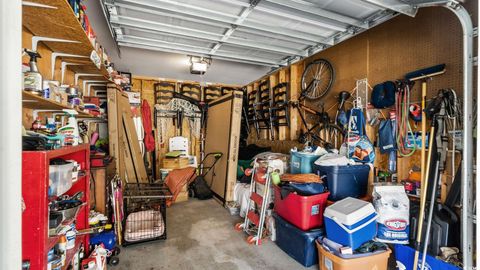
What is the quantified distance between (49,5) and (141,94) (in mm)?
4208

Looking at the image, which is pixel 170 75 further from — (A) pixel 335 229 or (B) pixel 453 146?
(B) pixel 453 146

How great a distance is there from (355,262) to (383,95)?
1.75 m

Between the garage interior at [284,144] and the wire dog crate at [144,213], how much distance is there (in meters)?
0.02

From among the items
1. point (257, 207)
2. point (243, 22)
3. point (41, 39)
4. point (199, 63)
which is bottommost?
point (257, 207)

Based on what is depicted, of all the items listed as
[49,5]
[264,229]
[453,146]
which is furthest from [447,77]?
[49,5]

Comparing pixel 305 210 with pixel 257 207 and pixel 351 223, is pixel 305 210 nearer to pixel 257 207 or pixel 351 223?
pixel 351 223

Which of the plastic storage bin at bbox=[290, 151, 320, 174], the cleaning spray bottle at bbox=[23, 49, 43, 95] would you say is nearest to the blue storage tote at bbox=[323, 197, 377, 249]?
the plastic storage bin at bbox=[290, 151, 320, 174]

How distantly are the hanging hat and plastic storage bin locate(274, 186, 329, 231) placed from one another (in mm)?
1190

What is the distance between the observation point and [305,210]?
2291 mm

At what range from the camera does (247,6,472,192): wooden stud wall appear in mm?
2105

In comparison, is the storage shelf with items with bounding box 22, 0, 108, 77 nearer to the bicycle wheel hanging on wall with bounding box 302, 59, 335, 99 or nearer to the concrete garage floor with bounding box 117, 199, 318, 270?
Result: the concrete garage floor with bounding box 117, 199, 318, 270

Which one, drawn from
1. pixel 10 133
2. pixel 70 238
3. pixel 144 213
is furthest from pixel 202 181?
pixel 10 133

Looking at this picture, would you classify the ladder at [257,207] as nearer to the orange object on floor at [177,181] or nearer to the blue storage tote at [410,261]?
the orange object on floor at [177,181]

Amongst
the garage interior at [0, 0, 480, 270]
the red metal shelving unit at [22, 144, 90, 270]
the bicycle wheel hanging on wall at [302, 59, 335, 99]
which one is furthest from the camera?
the bicycle wheel hanging on wall at [302, 59, 335, 99]
